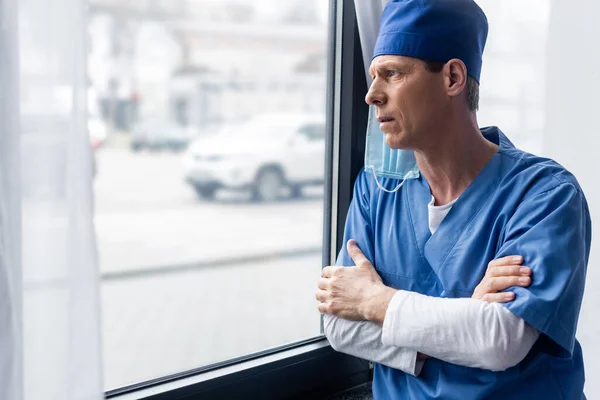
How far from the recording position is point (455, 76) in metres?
0.99

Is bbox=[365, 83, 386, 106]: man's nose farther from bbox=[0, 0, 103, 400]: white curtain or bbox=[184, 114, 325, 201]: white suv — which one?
bbox=[184, 114, 325, 201]: white suv

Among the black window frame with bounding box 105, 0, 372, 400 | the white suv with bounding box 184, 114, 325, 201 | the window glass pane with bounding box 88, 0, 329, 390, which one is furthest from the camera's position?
the white suv with bounding box 184, 114, 325, 201

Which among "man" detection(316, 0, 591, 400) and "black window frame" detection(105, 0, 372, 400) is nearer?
"man" detection(316, 0, 591, 400)

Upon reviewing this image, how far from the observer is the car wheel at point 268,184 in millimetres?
5863

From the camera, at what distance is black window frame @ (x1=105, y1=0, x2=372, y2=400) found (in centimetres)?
117

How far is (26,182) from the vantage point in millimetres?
699

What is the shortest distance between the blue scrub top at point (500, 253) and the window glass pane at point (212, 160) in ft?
7.57

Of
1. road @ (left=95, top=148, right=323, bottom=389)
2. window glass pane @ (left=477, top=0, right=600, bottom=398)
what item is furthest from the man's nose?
window glass pane @ (left=477, top=0, right=600, bottom=398)

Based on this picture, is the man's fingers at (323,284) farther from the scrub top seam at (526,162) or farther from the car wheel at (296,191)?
the car wheel at (296,191)

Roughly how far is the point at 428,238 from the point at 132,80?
4258 mm

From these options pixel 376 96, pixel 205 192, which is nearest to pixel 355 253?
pixel 376 96

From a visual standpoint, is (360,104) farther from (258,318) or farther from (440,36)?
(258,318)

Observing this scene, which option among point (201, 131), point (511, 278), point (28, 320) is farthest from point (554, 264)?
point (201, 131)

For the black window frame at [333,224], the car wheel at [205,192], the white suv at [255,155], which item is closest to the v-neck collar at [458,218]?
the black window frame at [333,224]
